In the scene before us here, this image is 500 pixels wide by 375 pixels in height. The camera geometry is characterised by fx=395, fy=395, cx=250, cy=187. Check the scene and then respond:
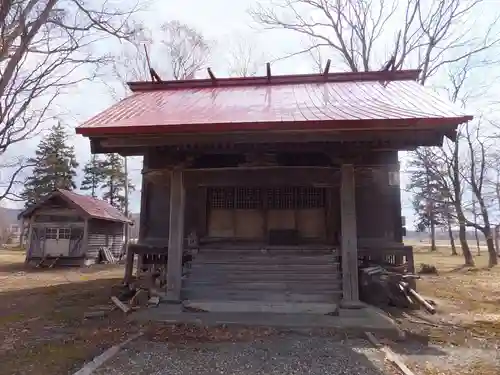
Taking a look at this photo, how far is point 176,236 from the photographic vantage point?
7648mm

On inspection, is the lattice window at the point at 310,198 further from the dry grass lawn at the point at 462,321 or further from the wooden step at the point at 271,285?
the dry grass lawn at the point at 462,321

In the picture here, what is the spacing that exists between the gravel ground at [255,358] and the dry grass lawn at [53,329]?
2.20 feet

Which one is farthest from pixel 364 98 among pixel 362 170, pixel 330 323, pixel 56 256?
pixel 56 256

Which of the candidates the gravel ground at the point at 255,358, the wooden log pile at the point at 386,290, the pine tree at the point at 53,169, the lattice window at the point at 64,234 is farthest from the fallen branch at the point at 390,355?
the pine tree at the point at 53,169

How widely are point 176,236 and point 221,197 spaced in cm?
254

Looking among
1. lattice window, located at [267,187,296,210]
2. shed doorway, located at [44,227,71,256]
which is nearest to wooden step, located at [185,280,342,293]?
lattice window, located at [267,187,296,210]

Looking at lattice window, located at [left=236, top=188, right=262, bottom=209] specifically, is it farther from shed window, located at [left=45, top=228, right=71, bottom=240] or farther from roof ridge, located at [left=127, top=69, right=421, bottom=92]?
shed window, located at [left=45, top=228, right=71, bottom=240]

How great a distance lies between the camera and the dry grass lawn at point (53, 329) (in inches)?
201

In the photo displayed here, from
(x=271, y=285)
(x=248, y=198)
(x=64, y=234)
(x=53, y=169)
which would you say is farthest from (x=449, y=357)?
(x=53, y=169)

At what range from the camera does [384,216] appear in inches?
378

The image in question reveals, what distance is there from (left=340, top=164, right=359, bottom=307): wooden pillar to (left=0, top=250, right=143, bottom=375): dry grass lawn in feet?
12.3

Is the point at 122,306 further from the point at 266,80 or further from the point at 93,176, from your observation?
the point at 93,176

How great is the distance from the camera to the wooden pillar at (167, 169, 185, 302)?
7.58 metres

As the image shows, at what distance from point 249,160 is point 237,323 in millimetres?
3166
